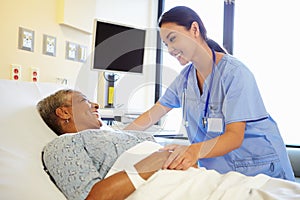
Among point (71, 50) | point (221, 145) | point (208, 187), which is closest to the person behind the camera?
point (208, 187)

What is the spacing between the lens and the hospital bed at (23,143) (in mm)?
943

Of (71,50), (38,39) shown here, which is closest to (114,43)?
(71,50)

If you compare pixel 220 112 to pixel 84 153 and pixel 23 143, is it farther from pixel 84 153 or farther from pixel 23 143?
pixel 23 143

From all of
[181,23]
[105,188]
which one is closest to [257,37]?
[181,23]

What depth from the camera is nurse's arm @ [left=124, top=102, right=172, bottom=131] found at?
1.51 metres

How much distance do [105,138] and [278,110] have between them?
1.87 metres

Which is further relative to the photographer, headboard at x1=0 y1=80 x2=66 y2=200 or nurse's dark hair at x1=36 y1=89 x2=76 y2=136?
nurse's dark hair at x1=36 y1=89 x2=76 y2=136

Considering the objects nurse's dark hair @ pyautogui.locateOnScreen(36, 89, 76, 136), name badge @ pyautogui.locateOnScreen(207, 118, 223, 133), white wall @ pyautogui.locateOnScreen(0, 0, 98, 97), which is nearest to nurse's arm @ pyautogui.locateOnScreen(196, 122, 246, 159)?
name badge @ pyautogui.locateOnScreen(207, 118, 223, 133)

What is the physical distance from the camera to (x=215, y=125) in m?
1.29

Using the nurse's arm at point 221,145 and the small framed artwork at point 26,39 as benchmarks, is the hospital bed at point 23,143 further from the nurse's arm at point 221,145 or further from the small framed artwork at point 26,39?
the nurse's arm at point 221,145

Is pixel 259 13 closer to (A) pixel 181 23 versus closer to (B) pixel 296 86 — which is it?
(B) pixel 296 86

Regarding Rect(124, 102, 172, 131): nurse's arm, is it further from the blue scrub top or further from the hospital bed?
the hospital bed

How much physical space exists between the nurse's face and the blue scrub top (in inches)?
5.5

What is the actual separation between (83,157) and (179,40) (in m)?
0.61
